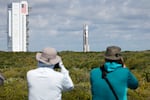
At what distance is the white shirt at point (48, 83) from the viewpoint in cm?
725

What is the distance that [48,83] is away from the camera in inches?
287

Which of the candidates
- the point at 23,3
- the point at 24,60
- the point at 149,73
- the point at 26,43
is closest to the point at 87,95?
the point at 149,73

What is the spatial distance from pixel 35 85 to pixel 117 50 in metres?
1.29

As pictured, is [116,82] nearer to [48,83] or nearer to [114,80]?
[114,80]

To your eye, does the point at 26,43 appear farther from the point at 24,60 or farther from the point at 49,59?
the point at 49,59

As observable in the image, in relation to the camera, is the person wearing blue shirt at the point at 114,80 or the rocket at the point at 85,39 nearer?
the person wearing blue shirt at the point at 114,80

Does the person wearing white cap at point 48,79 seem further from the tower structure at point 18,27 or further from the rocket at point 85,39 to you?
the tower structure at point 18,27

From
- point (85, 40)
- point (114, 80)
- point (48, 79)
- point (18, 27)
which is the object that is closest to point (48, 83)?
point (48, 79)

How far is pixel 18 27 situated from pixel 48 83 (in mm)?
181089

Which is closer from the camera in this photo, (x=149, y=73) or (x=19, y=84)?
(x=19, y=84)

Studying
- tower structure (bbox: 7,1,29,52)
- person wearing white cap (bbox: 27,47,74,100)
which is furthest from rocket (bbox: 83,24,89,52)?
tower structure (bbox: 7,1,29,52)

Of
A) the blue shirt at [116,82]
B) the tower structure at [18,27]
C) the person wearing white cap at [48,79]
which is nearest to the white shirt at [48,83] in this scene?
the person wearing white cap at [48,79]

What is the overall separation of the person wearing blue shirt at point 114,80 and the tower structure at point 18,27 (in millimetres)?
169499

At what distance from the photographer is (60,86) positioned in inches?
287
